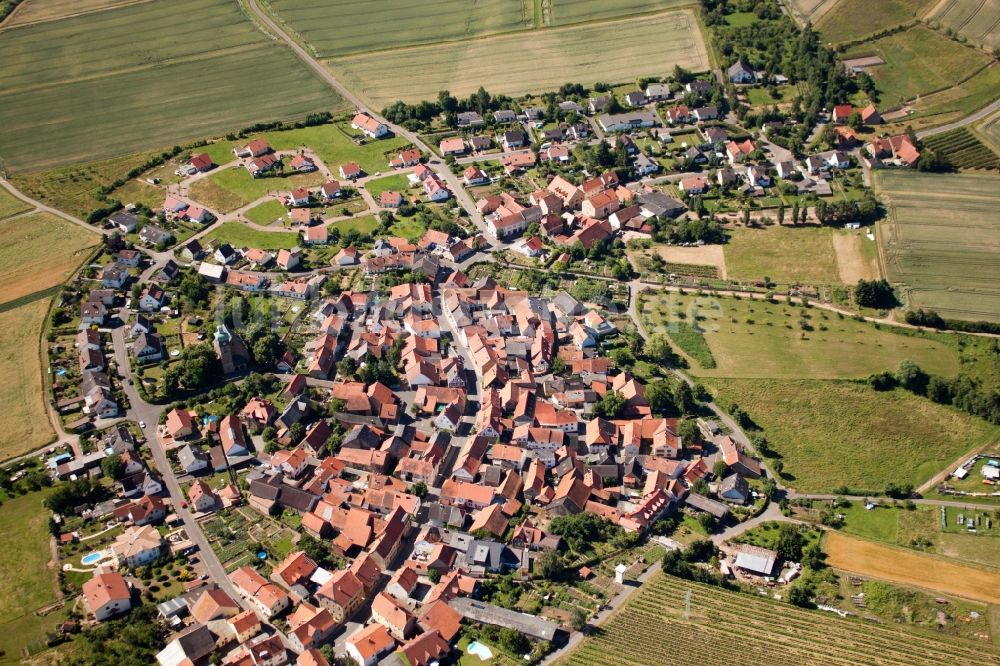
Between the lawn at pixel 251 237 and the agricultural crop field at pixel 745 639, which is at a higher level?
the lawn at pixel 251 237

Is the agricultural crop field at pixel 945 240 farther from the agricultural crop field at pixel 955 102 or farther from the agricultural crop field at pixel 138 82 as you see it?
the agricultural crop field at pixel 138 82

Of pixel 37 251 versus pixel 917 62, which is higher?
pixel 917 62

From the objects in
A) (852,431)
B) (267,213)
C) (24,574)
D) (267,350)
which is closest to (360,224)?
(267,213)

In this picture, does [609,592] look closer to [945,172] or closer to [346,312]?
[346,312]

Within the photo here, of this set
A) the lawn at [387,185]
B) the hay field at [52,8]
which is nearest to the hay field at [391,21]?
the hay field at [52,8]

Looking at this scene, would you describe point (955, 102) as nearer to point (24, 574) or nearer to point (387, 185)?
point (387, 185)

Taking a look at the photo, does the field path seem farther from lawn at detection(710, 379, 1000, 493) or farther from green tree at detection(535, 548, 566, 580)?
green tree at detection(535, 548, 566, 580)

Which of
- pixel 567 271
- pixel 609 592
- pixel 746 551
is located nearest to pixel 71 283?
pixel 567 271
